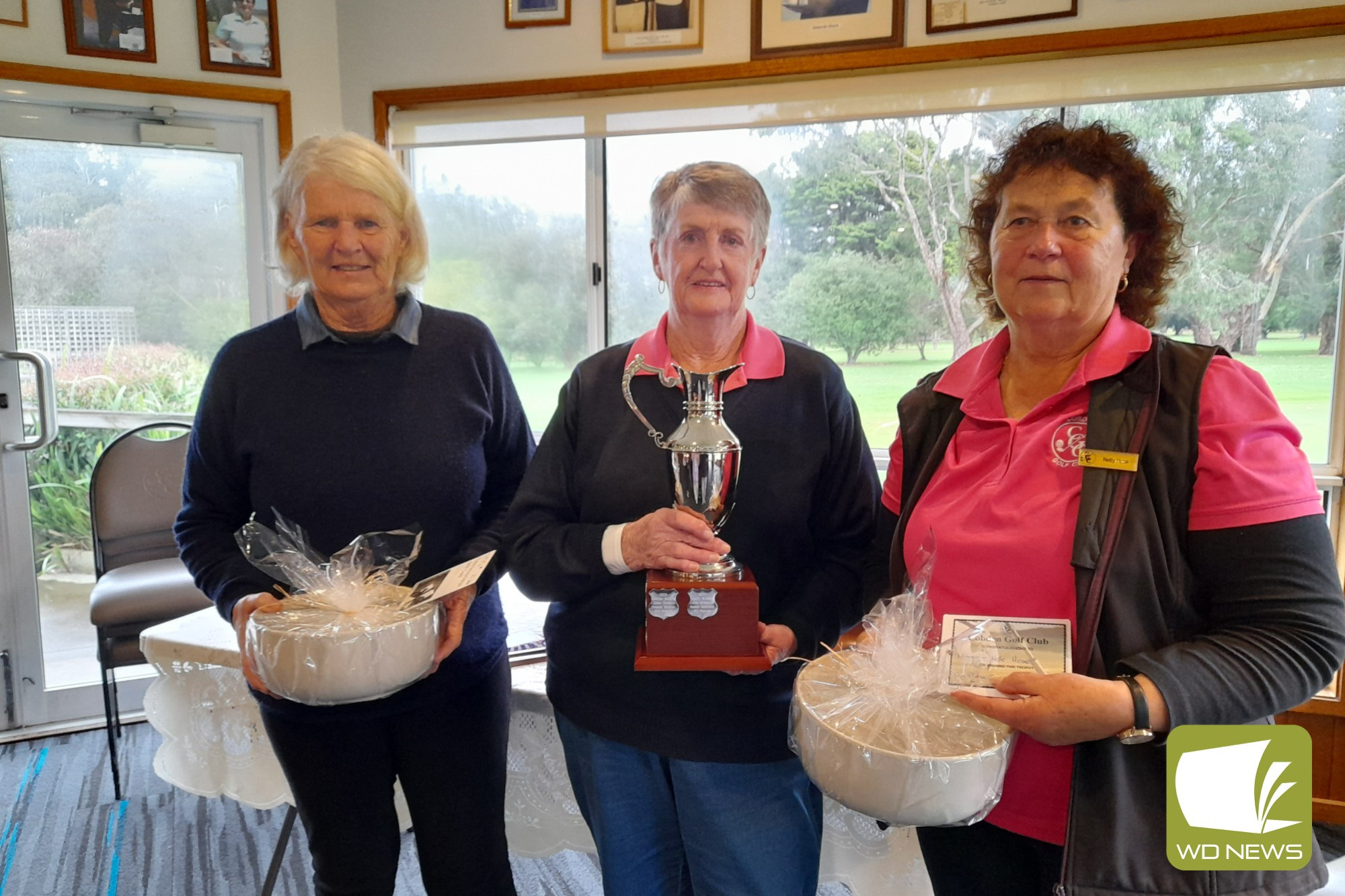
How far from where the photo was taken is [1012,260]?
41.8 inches

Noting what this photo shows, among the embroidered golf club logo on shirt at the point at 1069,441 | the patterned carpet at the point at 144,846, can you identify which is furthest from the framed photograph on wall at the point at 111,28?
the embroidered golf club logo on shirt at the point at 1069,441

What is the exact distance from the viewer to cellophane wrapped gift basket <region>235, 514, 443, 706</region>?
1.15m

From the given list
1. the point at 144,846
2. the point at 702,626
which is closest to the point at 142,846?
the point at 144,846

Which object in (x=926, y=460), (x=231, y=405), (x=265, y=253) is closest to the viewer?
(x=926, y=460)

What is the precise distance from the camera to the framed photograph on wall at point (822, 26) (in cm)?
248

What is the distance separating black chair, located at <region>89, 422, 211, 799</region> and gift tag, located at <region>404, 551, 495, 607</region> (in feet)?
5.28

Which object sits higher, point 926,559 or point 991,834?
point 926,559

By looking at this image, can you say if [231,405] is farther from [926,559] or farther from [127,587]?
[127,587]

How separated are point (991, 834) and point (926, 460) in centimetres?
47

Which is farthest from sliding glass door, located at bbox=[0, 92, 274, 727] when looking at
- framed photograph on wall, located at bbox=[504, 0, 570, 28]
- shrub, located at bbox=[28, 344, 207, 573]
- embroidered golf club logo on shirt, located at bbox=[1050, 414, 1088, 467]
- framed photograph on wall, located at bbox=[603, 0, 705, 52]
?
embroidered golf club logo on shirt, located at bbox=[1050, 414, 1088, 467]

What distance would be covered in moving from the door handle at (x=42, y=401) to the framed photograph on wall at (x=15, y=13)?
1.02 metres

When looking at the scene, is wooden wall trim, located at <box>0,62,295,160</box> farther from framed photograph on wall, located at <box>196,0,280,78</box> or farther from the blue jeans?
the blue jeans

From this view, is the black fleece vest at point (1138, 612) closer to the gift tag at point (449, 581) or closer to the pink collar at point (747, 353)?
the pink collar at point (747, 353)

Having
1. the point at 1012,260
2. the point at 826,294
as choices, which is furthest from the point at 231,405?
the point at 826,294
